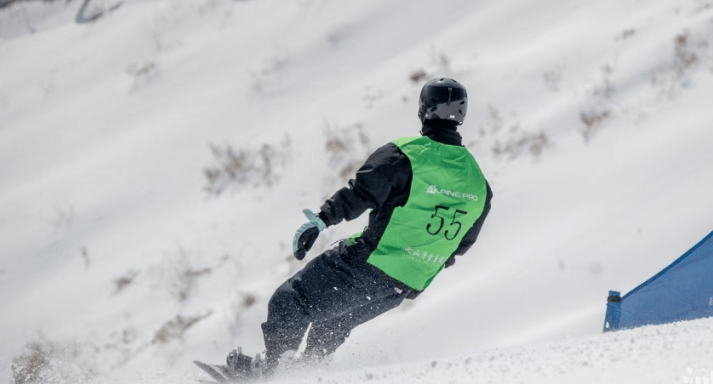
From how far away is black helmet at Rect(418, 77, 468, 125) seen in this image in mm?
3537

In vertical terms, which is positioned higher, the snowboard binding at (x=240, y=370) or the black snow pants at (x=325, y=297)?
the black snow pants at (x=325, y=297)

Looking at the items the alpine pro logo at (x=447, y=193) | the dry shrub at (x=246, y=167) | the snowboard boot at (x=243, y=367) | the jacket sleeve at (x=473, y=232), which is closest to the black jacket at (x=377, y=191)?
the alpine pro logo at (x=447, y=193)

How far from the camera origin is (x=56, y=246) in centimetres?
722

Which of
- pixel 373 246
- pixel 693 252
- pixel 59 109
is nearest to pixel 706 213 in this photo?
pixel 693 252

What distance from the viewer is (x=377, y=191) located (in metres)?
3.34

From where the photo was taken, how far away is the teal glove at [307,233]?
345cm

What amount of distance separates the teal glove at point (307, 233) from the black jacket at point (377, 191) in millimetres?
43

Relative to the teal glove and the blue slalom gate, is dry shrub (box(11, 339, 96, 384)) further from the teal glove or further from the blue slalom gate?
the blue slalom gate

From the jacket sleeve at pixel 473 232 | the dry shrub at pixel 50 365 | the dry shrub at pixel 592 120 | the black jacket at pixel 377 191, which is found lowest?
the dry shrub at pixel 50 365

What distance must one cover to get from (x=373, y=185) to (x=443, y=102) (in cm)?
64

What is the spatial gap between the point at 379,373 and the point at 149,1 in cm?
963

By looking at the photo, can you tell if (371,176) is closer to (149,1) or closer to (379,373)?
(379,373)

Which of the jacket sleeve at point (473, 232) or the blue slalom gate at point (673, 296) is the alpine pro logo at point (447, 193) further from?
the blue slalom gate at point (673, 296)

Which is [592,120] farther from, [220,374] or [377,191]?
[220,374]
